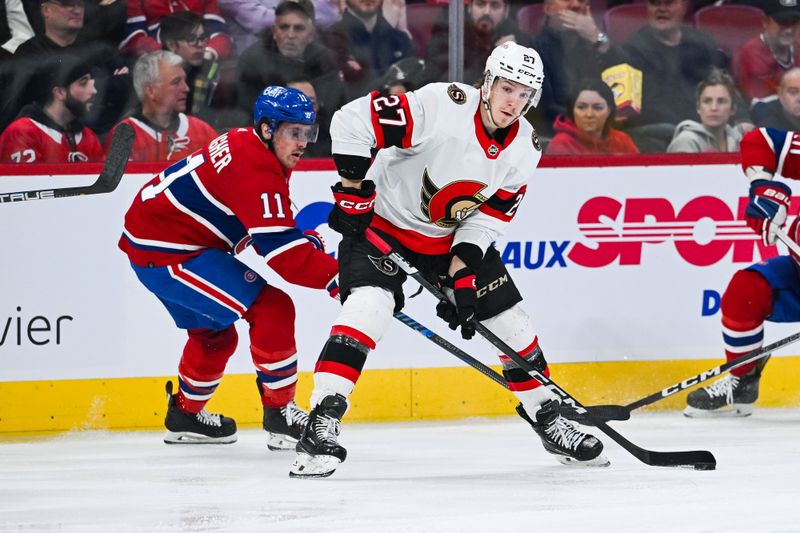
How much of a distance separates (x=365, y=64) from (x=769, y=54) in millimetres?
1516

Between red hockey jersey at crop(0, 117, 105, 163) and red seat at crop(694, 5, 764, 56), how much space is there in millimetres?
2189

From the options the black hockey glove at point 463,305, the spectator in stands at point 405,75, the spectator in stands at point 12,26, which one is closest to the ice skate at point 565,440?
the black hockey glove at point 463,305

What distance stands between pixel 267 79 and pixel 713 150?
5.30 feet

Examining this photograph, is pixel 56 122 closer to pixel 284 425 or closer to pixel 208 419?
pixel 208 419

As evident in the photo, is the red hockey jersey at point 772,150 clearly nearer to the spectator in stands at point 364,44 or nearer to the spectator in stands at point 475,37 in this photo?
the spectator in stands at point 475,37

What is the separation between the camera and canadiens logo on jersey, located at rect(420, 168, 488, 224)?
3.26 m

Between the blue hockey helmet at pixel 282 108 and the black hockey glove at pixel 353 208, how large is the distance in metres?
0.33

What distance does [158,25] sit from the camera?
4012 millimetres

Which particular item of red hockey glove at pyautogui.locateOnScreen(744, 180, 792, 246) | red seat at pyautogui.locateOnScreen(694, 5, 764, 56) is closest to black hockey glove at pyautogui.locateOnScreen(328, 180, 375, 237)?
red hockey glove at pyautogui.locateOnScreen(744, 180, 792, 246)

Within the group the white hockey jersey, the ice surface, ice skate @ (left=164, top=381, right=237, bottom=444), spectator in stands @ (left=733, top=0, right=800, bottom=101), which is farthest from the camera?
spectator in stands @ (left=733, top=0, right=800, bottom=101)

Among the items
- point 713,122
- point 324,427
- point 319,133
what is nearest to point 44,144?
point 319,133

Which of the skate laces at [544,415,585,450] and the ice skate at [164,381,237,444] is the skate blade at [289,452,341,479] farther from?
the ice skate at [164,381,237,444]

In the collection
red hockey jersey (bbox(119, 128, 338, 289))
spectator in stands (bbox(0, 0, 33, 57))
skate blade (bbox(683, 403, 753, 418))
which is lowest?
skate blade (bbox(683, 403, 753, 418))

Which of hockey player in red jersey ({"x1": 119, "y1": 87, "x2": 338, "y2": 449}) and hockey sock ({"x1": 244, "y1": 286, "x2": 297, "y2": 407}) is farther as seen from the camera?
hockey sock ({"x1": 244, "y1": 286, "x2": 297, "y2": 407})
